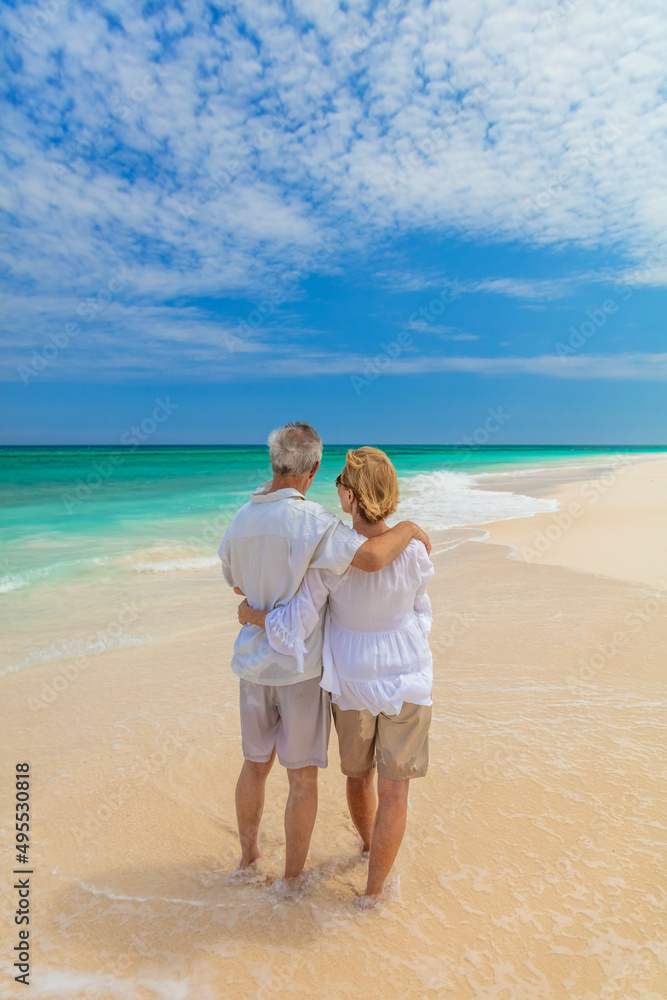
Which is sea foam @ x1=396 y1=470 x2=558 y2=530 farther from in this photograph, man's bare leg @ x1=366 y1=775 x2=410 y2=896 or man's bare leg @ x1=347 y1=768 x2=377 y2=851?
man's bare leg @ x1=366 y1=775 x2=410 y2=896

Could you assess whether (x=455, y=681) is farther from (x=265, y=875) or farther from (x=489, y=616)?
(x=265, y=875)

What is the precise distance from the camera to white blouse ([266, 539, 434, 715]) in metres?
2.45

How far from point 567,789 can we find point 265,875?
67.3 inches

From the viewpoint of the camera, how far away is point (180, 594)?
7688mm

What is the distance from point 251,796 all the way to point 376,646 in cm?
94

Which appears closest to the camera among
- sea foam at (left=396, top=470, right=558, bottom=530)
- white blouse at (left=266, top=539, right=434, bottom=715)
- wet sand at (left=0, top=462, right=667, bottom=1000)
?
wet sand at (left=0, top=462, right=667, bottom=1000)

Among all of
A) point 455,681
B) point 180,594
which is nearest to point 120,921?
point 455,681

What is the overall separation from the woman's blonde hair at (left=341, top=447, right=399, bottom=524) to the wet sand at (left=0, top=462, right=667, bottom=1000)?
1747 millimetres

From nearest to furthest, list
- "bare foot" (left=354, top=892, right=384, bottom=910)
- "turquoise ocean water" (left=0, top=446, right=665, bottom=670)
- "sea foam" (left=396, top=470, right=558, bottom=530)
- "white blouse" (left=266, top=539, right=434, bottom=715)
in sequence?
"white blouse" (left=266, top=539, right=434, bottom=715)
"bare foot" (left=354, top=892, right=384, bottom=910)
"turquoise ocean water" (left=0, top=446, right=665, bottom=670)
"sea foam" (left=396, top=470, right=558, bottom=530)

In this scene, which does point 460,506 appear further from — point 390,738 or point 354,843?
point 390,738

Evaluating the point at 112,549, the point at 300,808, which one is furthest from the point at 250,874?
the point at 112,549

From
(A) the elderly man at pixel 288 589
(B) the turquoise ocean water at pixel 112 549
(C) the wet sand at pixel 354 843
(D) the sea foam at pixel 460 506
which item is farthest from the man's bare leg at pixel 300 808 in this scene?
(D) the sea foam at pixel 460 506

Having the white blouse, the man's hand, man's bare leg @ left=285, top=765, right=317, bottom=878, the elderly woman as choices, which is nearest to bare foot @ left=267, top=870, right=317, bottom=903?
man's bare leg @ left=285, top=765, right=317, bottom=878

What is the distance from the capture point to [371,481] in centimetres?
246
